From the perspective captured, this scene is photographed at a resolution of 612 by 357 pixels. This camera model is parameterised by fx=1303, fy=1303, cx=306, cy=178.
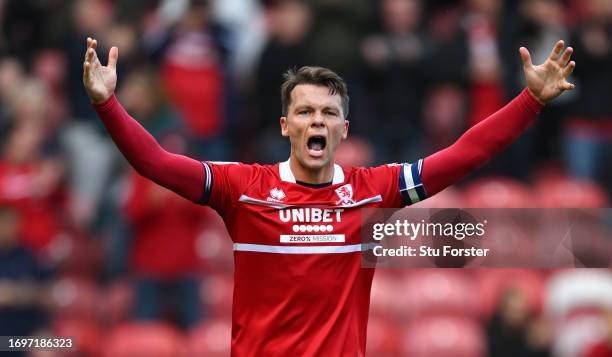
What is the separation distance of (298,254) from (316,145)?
545 millimetres

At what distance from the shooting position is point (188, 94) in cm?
1270

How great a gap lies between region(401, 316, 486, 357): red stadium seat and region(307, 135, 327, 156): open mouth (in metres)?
5.21

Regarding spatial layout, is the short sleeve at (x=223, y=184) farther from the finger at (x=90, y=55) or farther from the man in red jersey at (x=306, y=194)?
the finger at (x=90, y=55)

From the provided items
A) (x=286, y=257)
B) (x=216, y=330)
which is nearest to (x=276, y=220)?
(x=286, y=257)

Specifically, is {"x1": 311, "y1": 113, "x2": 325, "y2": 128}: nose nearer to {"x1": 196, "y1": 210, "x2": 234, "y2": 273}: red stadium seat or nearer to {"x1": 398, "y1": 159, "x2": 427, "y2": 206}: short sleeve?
{"x1": 398, "y1": 159, "x2": 427, "y2": 206}: short sleeve

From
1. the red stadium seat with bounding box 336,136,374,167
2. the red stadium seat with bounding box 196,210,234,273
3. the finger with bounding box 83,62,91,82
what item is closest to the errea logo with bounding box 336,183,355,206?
the finger with bounding box 83,62,91,82

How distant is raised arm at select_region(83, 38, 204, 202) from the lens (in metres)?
5.91

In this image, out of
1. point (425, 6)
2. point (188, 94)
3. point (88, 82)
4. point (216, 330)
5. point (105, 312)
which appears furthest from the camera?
point (425, 6)

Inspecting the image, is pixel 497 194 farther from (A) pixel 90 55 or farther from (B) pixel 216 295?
(A) pixel 90 55

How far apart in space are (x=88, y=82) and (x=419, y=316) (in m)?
6.24

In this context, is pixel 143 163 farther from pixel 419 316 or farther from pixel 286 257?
pixel 419 316

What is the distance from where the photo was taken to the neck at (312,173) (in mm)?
6293

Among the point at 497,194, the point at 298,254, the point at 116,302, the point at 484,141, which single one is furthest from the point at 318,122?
the point at 497,194

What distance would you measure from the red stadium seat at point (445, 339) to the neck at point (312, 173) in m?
5.09
